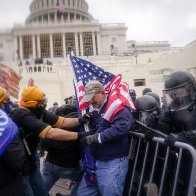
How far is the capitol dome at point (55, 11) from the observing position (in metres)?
68.5

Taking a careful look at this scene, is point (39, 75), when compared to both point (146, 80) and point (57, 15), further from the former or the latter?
point (57, 15)

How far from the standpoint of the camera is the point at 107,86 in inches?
161

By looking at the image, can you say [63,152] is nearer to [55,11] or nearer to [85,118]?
[85,118]

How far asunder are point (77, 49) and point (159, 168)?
56.0 metres

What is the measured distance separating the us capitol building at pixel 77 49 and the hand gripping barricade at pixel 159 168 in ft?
59.9

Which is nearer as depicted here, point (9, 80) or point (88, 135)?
point (88, 135)

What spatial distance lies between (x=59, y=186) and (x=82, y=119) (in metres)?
2.38

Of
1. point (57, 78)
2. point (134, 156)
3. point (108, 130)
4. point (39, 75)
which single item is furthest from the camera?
point (57, 78)

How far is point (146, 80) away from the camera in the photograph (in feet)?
79.6

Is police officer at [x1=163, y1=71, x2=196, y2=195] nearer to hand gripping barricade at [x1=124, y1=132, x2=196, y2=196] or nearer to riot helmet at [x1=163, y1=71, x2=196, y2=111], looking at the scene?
riot helmet at [x1=163, y1=71, x2=196, y2=111]

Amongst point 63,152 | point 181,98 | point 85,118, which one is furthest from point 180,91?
point 63,152

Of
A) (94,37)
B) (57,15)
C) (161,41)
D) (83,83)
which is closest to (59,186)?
(83,83)

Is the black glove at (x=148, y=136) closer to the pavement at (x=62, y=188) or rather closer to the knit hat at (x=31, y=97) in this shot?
the knit hat at (x=31, y=97)

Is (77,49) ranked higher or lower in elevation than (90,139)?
higher
